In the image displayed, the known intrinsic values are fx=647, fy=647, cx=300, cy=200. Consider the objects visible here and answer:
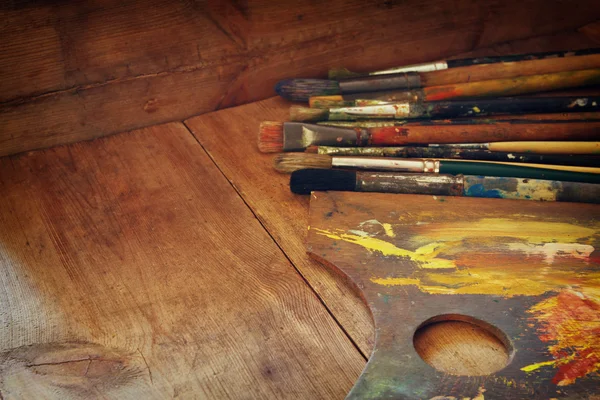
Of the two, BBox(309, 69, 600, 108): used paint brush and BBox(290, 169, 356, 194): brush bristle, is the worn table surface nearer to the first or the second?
BBox(290, 169, 356, 194): brush bristle

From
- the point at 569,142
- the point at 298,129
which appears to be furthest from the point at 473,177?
the point at 298,129

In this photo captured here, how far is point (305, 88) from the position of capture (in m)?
1.68

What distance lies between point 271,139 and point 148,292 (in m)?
0.51

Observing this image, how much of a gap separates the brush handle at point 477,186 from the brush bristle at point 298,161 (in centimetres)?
9

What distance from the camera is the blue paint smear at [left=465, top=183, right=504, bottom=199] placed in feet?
4.47

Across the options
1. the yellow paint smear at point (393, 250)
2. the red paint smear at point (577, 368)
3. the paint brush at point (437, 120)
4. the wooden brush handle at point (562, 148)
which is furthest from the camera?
the paint brush at point (437, 120)

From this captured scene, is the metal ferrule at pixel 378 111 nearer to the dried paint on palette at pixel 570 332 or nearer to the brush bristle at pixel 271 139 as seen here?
the brush bristle at pixel 271 139

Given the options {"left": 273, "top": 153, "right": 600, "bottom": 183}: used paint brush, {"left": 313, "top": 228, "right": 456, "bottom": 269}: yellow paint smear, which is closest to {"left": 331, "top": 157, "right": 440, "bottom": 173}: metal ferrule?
{"left": 273, "top": 153, "right": 600, "bottom": 183}: used paint brush

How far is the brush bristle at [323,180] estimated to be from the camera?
138 centimetres

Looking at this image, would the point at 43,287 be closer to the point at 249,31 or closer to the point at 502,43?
the point at 249,31

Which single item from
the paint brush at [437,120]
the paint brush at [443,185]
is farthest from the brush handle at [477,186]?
the paint brush at [437,120]

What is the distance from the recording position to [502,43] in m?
1.92

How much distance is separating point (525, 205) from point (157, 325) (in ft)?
2.54

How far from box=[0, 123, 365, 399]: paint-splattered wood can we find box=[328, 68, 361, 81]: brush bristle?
43cm
